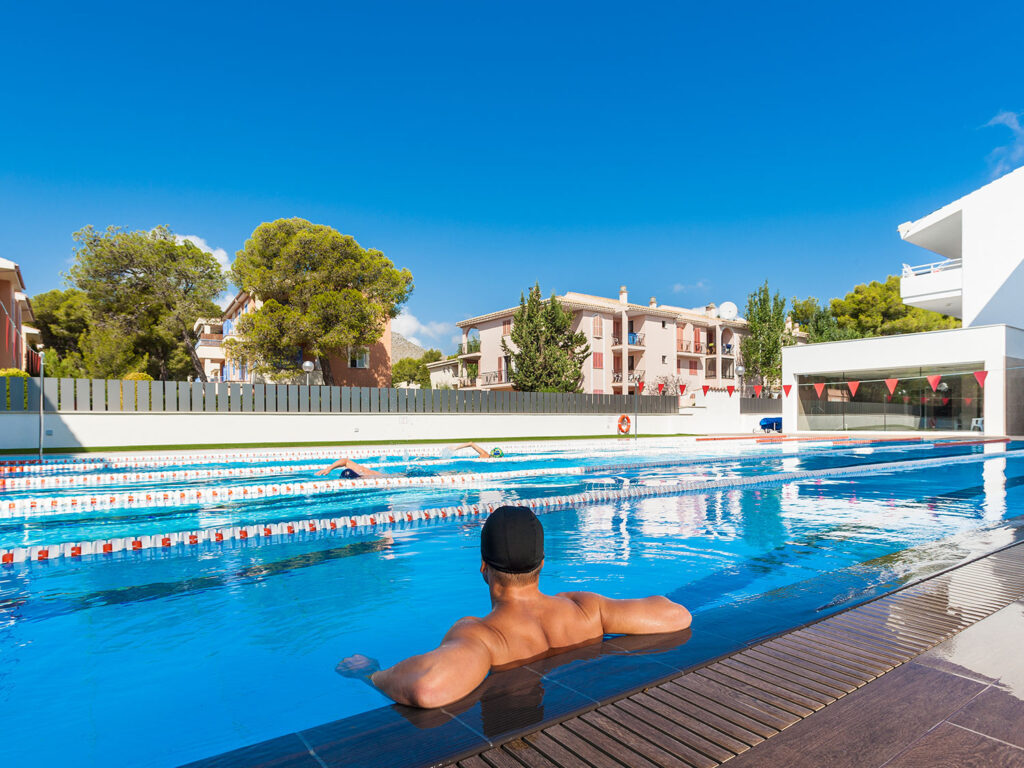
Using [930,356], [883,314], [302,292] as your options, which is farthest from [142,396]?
[883,314]

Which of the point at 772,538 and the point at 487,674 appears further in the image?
the point at 772,538

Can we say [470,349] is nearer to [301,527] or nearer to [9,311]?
[9,311]

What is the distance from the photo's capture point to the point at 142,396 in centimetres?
1903

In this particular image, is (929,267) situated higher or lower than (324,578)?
higher

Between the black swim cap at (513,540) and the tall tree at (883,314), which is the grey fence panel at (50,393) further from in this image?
the tall tree at (883,314)

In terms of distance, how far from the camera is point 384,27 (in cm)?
2520

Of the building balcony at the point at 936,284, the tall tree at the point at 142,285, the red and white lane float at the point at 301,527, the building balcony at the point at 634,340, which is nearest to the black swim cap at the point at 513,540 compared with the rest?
the red and white lane float at the point at 301,527

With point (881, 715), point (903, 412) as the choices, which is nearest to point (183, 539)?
point (881, 715)

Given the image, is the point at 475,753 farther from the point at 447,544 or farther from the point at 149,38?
the point at 149,38

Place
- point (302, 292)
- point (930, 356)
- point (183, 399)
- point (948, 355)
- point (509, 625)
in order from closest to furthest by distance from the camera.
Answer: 1. point (509, 625)
2. point (183, 399)
3. point (948, 355)
4. point (930, 356)
5. point (302, 292)

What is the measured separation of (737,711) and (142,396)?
21.5 m

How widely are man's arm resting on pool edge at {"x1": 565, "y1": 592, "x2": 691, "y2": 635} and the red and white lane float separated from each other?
193 inches

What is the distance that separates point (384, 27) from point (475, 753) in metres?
29.3

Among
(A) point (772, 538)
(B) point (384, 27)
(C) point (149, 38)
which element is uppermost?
(B) point (384, 27)
